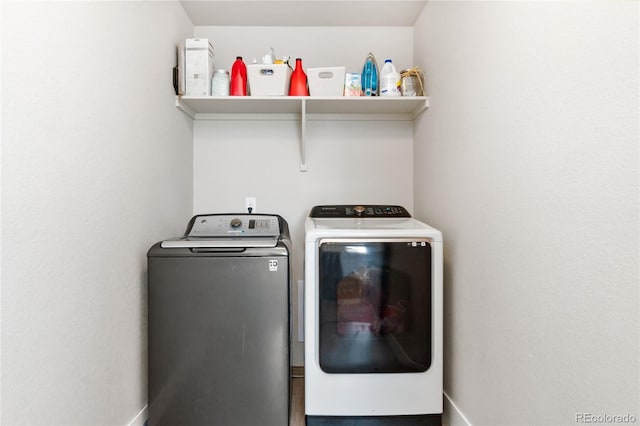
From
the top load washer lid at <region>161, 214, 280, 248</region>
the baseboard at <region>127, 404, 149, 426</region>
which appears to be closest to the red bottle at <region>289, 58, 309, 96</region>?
the top load washer lid at <region>161, 214, 280, 248</region>

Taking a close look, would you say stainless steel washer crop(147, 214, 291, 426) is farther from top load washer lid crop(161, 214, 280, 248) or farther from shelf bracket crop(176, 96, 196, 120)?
shelf bracket crop(176, 96, 196, 120)

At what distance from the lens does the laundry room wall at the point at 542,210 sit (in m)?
0.86

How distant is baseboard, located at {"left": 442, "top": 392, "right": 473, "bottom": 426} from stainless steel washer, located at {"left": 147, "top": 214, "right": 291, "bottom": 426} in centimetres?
84

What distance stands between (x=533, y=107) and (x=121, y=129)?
1582 mm

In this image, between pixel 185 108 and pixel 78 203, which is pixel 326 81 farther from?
pixel 78 203

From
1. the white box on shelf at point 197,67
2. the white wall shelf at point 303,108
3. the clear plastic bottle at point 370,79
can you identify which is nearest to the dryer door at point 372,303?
the white wall shelf at point 303,108

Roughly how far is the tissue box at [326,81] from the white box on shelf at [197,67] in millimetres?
614

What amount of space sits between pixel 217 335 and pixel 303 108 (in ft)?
4.45

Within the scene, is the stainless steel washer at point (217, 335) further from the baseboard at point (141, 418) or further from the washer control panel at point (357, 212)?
the washer control panel at point (357, 212)

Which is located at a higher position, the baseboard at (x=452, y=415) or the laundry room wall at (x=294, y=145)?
the laundry room wall at (x=294, y=145)

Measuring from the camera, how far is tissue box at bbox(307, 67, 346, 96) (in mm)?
2229

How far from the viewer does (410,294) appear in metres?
1.73

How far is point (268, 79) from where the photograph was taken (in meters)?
2.20

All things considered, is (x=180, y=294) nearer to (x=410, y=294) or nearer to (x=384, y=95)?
(x=410, y=294)
